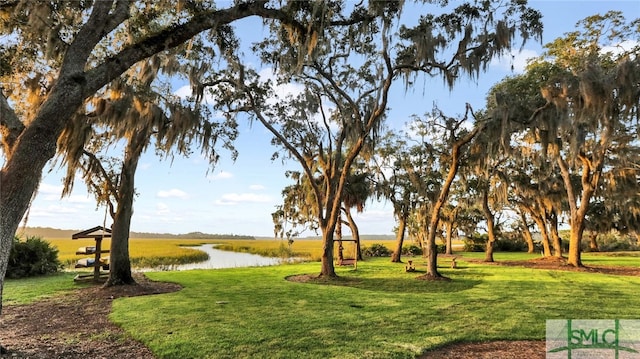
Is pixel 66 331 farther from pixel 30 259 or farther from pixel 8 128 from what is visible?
pixel 30 259

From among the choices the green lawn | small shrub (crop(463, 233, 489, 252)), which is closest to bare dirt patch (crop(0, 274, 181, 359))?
the green lawn

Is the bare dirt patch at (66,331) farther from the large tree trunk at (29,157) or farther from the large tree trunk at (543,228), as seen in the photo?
the large tree trunk at (543,228)

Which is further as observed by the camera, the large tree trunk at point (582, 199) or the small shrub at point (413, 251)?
the small shrub at point (413, 251)

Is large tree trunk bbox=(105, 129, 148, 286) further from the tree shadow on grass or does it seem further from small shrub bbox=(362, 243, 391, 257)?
small shrub bbox=(362, 243, 391, 257)

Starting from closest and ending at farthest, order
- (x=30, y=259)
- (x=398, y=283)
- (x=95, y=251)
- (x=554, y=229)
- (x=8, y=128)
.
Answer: (x=8, y=128) → (x=398, y=283) → (x=95, y=251) → (x=30, y=259) → (x=554, y=229)

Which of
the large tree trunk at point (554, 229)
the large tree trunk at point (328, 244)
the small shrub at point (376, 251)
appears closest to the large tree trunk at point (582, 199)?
the large tree trunk at point (554, 229)

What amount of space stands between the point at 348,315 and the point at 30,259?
13.6 metres

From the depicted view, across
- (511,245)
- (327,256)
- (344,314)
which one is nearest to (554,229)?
(511,245)

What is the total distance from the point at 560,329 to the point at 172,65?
954cm

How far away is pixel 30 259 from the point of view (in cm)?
1371

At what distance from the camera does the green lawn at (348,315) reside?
446cm

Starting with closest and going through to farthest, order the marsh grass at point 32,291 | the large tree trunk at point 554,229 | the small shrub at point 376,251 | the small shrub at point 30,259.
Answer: the marsh grass at point 32,291 < the small shrub at point 30,259 < the large tree trunk at point 554,229 < the small shrub at point 376,251

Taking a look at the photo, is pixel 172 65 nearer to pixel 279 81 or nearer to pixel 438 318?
pixel 279 81

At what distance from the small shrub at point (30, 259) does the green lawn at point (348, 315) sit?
7468 mm
